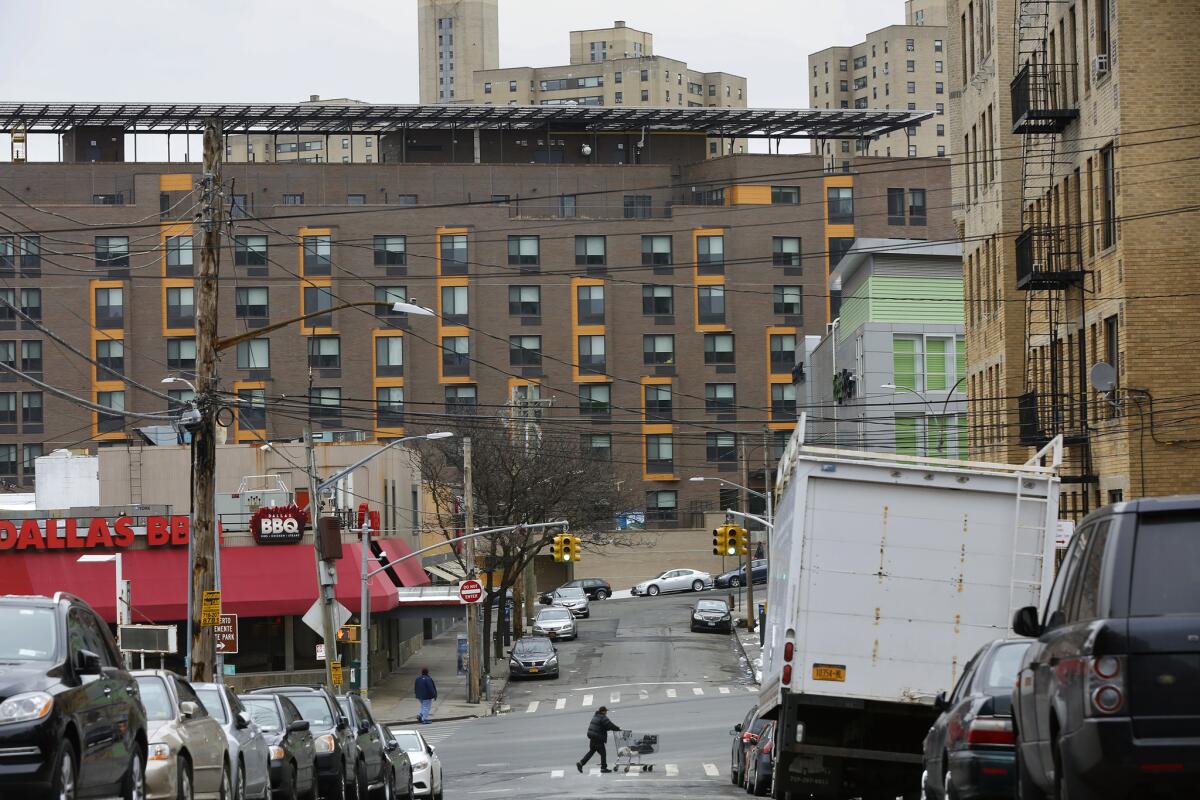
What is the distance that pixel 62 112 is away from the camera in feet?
329

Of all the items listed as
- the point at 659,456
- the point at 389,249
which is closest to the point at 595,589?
the point at 659,456

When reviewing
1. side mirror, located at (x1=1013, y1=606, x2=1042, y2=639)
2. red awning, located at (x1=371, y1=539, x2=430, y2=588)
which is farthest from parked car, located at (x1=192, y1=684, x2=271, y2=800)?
red awning, located at (x1=371, y1=539, x2=430, y2=588)

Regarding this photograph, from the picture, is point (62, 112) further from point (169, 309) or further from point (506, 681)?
point (506, 681)

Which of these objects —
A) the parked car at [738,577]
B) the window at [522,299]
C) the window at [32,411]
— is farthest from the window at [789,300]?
the window at [32,411]

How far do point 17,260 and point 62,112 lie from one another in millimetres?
8938

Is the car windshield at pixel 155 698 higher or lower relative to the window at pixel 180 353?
lower

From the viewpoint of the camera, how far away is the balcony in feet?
126

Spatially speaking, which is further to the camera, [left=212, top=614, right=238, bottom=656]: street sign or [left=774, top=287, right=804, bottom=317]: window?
[left=774, top=287, right=804, bottom=317]: window

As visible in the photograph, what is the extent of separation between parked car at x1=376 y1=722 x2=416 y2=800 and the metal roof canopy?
243 ft

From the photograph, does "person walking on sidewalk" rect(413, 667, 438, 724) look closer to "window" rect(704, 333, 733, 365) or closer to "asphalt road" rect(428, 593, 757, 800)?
"asphalt road" rect(428, 593, 757, 800)

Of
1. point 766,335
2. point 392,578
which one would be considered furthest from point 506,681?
point 766,335

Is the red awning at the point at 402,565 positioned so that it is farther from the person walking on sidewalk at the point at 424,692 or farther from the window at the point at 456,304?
the window at the point at 456,304

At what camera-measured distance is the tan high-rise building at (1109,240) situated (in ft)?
115

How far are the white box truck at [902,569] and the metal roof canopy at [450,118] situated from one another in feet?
272
